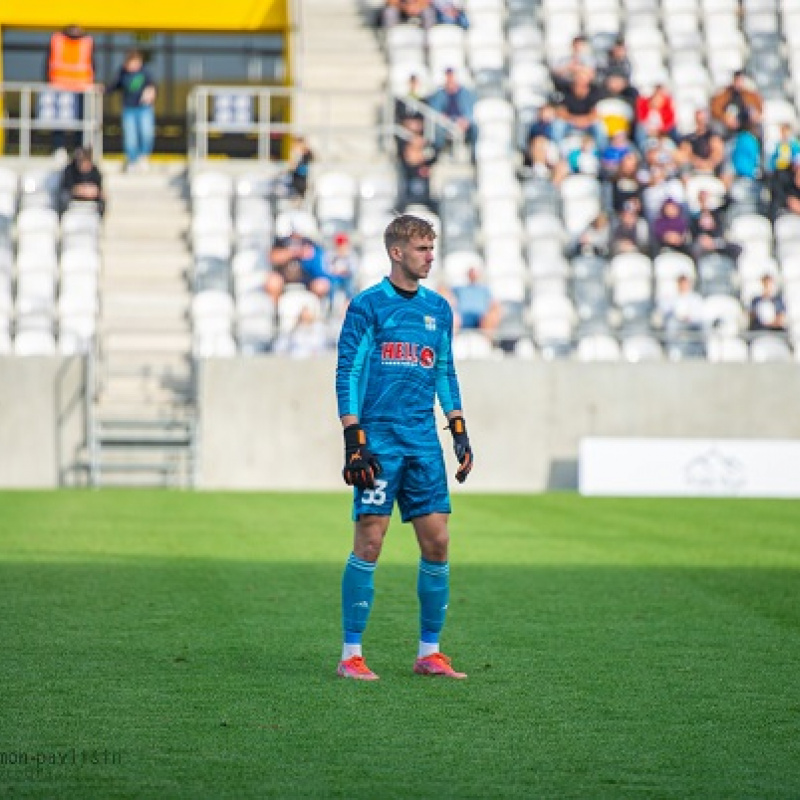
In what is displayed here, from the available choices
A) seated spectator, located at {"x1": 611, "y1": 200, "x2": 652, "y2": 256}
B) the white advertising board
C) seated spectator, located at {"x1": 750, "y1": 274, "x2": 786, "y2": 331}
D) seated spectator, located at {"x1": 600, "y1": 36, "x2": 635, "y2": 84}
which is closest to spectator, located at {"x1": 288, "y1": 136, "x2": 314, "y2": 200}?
seated spectator, located at {"x1": 611, "y1": 200, "x2": 652, "y2": 256}

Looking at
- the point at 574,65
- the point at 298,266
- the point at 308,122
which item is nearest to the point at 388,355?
the point at 298,266

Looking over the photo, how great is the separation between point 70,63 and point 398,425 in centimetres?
2315

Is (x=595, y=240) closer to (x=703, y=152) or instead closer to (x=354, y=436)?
(x=703, y=152)

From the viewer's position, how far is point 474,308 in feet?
88.0

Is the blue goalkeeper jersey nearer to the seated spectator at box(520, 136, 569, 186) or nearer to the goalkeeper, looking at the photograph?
the goalkeeper

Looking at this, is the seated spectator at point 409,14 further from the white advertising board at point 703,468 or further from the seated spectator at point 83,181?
the white advertising board at point 703,468

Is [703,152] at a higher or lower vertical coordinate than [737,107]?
lower

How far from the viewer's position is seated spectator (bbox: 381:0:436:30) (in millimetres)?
33438

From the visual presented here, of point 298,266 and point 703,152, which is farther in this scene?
point 703,152

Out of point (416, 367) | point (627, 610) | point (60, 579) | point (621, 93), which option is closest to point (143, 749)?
point (416, 367)

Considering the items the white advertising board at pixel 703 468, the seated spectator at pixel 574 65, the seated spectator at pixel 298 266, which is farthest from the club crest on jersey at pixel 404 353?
the seated spectator at pixel 574 65

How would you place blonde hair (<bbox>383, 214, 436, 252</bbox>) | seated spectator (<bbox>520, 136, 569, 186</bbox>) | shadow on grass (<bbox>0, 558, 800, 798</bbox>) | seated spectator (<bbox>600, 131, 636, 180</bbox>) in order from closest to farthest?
shadow on grass (<bbox>0, 558, 800, 798</bbox>) → blonde hair (<bbox>383, 214, 436, 252</bbox>) → seated spectator (<bbox>600, 131, 636, 180</bbox>) → seated spectator (<bbox>520, 136, 569, 186</bbox>)

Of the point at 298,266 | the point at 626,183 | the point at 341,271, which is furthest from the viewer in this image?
the point at 626,183

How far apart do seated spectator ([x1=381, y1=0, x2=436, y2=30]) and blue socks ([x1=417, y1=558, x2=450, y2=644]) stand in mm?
25496
